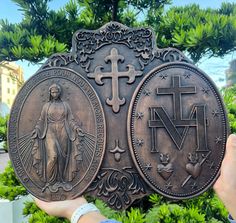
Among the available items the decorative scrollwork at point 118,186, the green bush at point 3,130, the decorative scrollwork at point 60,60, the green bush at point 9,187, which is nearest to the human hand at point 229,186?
the decorative scrollwork at point 118,186

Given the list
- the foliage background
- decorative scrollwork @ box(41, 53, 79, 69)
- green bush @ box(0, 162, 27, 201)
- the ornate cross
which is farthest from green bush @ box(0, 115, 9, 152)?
the ornate cross

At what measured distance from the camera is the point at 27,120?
4.28 ft

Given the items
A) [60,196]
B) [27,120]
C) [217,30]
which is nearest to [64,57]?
[27,120]

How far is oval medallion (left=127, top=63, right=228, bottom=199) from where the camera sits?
1.26m

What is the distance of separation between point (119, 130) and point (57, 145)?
27 cm

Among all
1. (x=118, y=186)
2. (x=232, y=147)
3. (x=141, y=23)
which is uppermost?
(x=141, y=23)

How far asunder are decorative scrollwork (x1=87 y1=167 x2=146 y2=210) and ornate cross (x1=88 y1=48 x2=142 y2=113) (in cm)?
27

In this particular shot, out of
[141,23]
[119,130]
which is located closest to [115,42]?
[119,130]

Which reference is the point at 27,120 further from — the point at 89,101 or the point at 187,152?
the point at 187,152

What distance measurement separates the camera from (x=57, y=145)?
4.13 feet

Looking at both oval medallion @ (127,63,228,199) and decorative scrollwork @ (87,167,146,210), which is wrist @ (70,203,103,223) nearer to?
decorative scrollwork @ (87,167,146,210)

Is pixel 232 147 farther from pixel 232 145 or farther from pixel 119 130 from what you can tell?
pixel 119 130

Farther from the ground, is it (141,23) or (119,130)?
(141,23)

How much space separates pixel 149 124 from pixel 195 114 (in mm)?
196
